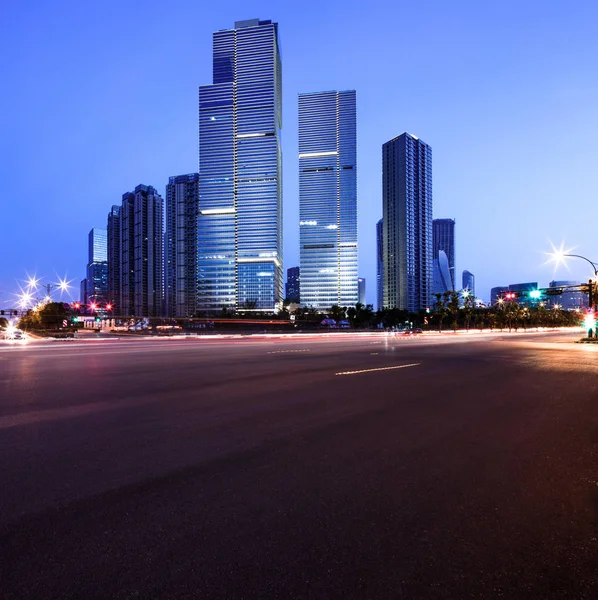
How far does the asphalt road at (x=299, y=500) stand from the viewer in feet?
8.57

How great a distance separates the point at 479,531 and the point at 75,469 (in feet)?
13.6

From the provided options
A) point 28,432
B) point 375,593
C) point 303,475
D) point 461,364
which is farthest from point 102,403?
point 461,364

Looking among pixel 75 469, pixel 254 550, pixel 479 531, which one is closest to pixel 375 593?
pixel 254 550

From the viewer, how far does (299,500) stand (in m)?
3.73

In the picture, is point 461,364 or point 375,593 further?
point 461,364

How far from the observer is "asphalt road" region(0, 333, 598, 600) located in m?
2.61

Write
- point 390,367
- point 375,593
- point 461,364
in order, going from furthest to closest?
point 461,364
point 390,367
point 375,593

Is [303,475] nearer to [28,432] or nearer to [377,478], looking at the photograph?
[377,478]

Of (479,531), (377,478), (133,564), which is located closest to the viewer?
(133,564)

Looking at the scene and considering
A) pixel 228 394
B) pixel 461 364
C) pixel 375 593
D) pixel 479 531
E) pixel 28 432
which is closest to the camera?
pixel 375 593

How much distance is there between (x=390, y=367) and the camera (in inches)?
592

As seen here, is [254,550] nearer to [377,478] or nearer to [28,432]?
[377,478]

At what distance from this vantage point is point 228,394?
9.34m

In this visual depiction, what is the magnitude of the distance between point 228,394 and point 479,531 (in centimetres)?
685
